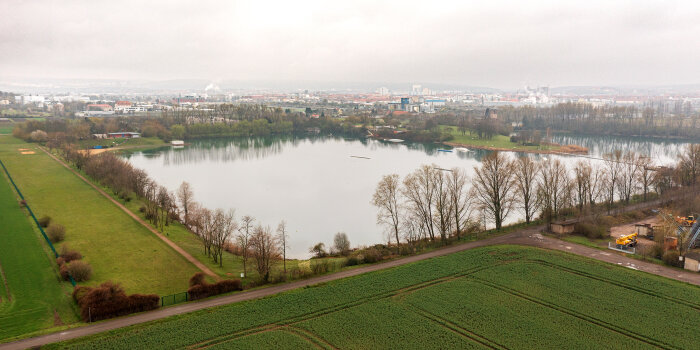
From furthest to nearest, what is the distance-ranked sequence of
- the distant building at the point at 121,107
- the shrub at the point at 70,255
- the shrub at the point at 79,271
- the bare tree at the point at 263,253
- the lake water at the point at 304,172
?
the distant building at the point at 121,107 < the lake water at the point at 304,172 < the shrub at the point at 70,255 < the bare tree at the point at 263,253 < the shrub at the point at 79,271

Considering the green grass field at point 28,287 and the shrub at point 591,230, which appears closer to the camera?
the green grass field at point 28,287

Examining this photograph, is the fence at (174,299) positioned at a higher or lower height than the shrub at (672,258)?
lower

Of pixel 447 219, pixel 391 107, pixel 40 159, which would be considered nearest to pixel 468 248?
pixel 447 219

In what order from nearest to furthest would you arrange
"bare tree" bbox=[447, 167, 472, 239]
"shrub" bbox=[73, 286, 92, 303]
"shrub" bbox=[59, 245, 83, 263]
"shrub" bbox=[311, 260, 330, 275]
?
"shrub" bbox=[73, 286, 92, 303] < "shrub" bbox=[311, 260, 330, 275] < "shrub" bbox=[59, 245, 83, 263] < "bare tree" bbox=[447, 167, 472, 239]

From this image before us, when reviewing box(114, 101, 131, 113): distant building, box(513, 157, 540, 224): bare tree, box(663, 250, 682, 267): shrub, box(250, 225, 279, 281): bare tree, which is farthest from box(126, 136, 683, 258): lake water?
box(114, 101, 131, 113): distant building

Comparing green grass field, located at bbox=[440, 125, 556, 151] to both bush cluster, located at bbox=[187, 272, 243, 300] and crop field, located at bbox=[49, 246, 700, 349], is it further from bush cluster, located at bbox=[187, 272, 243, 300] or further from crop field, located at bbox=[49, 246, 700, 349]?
bush cluster, located at bbox=[187, 272, 243, 300]

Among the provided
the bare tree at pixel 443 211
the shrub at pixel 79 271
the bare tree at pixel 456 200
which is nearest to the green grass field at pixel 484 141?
the bare tree at pixel 456 200

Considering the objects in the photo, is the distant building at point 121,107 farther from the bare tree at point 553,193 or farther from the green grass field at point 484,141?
the bare tree at point 553,193
